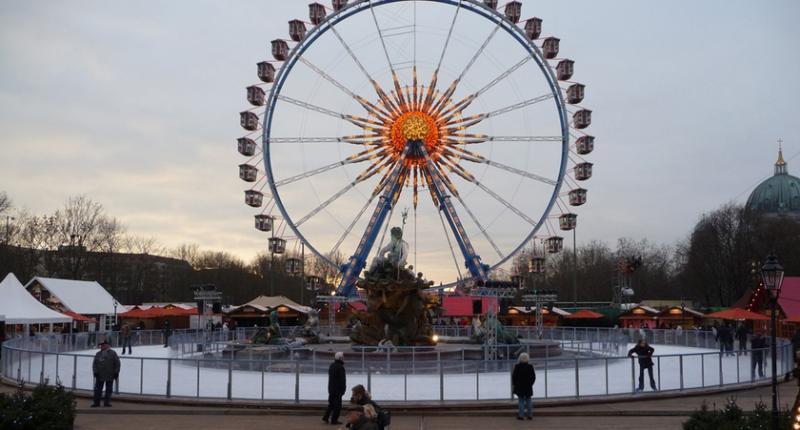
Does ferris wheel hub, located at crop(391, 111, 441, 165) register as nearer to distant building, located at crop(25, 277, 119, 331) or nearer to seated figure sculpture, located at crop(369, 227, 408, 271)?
seated figure sculpture, located at crop(369, 227, 408, 271)

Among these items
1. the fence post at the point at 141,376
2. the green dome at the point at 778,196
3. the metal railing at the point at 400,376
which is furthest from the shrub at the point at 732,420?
the green dome at the point at 778,196

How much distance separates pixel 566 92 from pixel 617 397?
26840 mm

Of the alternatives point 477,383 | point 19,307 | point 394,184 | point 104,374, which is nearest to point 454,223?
point 394,184

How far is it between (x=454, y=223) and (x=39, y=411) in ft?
99.0

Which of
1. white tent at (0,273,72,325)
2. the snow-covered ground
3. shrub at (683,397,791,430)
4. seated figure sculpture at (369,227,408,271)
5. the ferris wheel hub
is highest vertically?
the ferris wheel hub

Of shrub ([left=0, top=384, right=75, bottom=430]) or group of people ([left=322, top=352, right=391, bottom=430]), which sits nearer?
group of people ([left=322, top=352, right=391, bottom=430])

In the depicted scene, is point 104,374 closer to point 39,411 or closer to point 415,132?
point 39,411

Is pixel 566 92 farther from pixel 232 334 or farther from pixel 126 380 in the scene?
pixel 126 380

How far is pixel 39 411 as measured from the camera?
13.0 m

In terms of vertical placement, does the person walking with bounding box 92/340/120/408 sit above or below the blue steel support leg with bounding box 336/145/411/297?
below

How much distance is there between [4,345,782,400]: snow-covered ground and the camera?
18141mm

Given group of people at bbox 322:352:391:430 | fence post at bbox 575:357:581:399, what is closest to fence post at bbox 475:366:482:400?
fence post at bbox 575:357:581:399

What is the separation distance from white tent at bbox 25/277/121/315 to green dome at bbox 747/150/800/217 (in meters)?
104

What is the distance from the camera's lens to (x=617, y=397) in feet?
59.9
